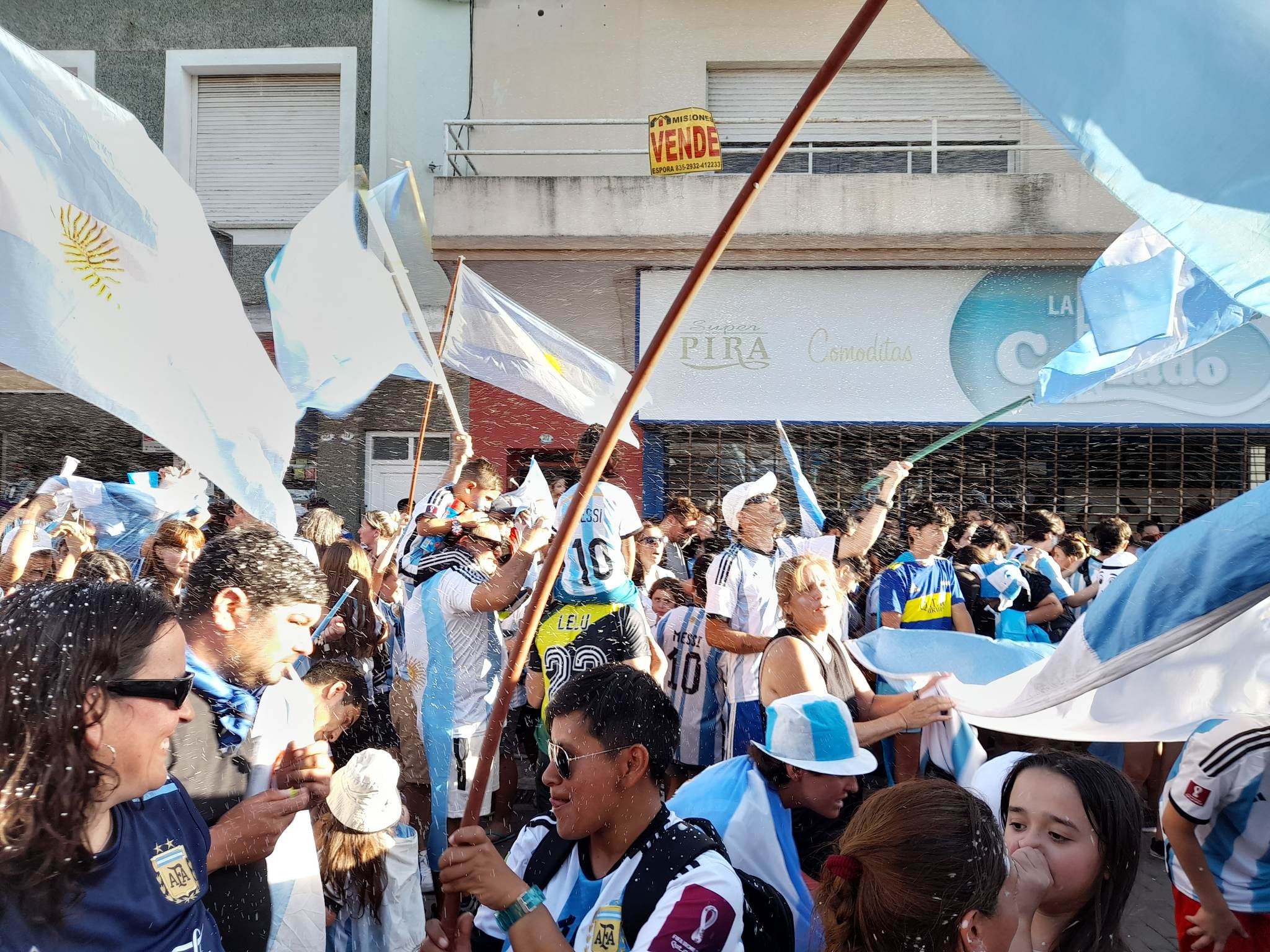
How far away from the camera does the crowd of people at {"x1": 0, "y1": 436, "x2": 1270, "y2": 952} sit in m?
1.54

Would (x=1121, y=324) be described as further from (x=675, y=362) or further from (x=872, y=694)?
(x=675, y=362)

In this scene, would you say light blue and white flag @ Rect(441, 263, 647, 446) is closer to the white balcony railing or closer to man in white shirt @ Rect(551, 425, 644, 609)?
man in white shirt @ Rect(551, 425, 644, 609)

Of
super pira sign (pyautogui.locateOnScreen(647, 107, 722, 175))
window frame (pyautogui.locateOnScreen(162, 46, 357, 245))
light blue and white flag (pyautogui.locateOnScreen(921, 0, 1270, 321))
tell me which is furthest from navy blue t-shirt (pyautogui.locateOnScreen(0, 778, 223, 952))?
window frame (pyautogui.locateOnScreen(162, 46, 357, 245))

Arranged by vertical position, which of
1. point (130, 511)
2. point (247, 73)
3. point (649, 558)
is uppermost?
point (247, 73)

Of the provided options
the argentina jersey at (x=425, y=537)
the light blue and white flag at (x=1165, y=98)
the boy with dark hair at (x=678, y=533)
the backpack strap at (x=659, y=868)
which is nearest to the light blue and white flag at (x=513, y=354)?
the boy with dark hair at (x=678, y=533)

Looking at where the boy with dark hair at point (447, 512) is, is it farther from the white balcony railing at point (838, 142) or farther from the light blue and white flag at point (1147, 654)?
the white balcony railing at point (838, 142)

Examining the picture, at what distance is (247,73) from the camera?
13.3 metres

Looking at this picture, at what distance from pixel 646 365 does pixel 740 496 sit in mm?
3279

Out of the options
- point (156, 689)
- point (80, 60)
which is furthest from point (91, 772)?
point (80, 60)

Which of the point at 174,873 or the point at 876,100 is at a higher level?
the point at 876,100

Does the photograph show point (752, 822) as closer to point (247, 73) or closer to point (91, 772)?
point (91, 772)

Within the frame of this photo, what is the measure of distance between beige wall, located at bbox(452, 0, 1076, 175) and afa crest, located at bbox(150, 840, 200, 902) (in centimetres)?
1125

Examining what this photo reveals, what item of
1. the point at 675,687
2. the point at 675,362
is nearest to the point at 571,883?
the point at 675,687

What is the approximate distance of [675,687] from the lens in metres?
5.16
